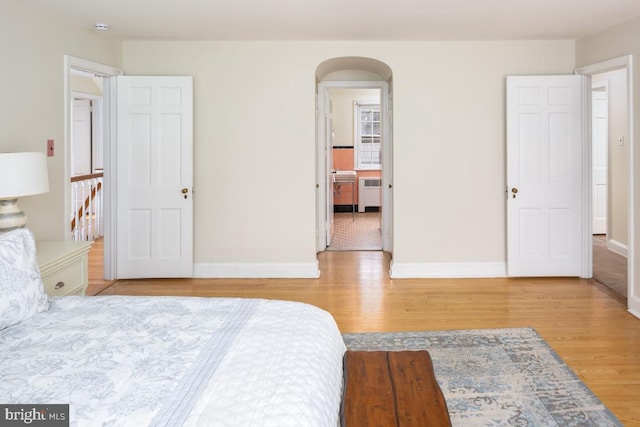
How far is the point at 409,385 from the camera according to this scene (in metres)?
1.71

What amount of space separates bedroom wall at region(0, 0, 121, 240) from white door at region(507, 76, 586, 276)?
4.32m

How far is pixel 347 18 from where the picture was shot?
4.17m

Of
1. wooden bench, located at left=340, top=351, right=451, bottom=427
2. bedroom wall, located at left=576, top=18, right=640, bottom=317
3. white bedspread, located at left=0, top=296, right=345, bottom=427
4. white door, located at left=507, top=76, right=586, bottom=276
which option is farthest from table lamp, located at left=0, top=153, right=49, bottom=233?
bedroom wall, located at left=576, top=18, right=640, bottom=317

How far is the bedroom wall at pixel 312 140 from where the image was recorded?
5070 millimetres

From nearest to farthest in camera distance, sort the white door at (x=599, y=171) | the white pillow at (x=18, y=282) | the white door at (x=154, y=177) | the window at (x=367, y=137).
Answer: the white pillow at (x=18, y=282) < the white door at (x=154, y=177) < the white door at (x=599, y=171) < the window at (x=367, y=137)

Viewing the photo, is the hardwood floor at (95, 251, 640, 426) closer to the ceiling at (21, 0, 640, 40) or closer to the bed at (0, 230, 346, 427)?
the bed at (0, 230, 346, 427)

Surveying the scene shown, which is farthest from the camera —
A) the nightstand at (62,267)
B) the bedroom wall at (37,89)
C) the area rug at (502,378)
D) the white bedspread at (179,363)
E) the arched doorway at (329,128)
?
the arched doorway at (329,128)

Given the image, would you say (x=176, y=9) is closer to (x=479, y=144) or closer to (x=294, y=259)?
(x=294, y=259)

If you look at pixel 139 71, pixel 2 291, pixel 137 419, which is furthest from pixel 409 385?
pixel 139 71

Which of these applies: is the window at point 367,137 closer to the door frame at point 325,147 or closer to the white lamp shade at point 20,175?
the door frame at point 325,147

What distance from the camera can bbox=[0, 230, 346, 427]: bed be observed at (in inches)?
47.3

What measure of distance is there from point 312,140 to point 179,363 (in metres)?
3.92

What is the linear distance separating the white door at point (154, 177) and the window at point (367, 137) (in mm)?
6640

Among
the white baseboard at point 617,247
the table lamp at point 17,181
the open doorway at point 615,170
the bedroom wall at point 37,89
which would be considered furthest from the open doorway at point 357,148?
the table lamp at point 17,181
